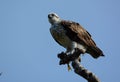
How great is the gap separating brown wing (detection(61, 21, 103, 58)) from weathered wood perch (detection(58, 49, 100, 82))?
6.56 ft

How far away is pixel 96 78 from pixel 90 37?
4599mm

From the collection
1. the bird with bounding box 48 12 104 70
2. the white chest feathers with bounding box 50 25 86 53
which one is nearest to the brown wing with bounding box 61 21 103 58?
the bird with bounding box 48 12 104 70

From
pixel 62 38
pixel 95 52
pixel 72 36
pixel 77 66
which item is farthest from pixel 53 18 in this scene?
pixel 77 66

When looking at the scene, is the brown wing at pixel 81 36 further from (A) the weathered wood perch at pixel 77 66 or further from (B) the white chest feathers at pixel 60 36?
(A) the weathered wood perch at pixel 77 66

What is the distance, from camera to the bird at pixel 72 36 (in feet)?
28.8

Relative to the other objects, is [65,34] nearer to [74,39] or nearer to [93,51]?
[74,39]

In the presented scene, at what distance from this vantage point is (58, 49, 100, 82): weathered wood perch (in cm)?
555

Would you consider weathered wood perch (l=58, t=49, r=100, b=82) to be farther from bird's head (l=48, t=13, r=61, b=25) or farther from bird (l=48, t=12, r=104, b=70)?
bird's head (l=48, t=13, r=61, b=25)

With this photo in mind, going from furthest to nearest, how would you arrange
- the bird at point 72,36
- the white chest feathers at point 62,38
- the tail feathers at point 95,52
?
1. the white chest feathers at point 62,38
2. the bird at point 72,36
3. the tail feathers at point 95,52

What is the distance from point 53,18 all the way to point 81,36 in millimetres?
1567

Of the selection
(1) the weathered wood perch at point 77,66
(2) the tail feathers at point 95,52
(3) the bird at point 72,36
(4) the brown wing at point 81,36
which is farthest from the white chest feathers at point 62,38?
(1) the weathered wood perch at point 77,66

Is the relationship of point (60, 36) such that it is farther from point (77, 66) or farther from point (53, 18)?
point (77, 66)

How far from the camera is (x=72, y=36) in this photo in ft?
30.6

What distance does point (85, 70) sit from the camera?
580 centimetres
